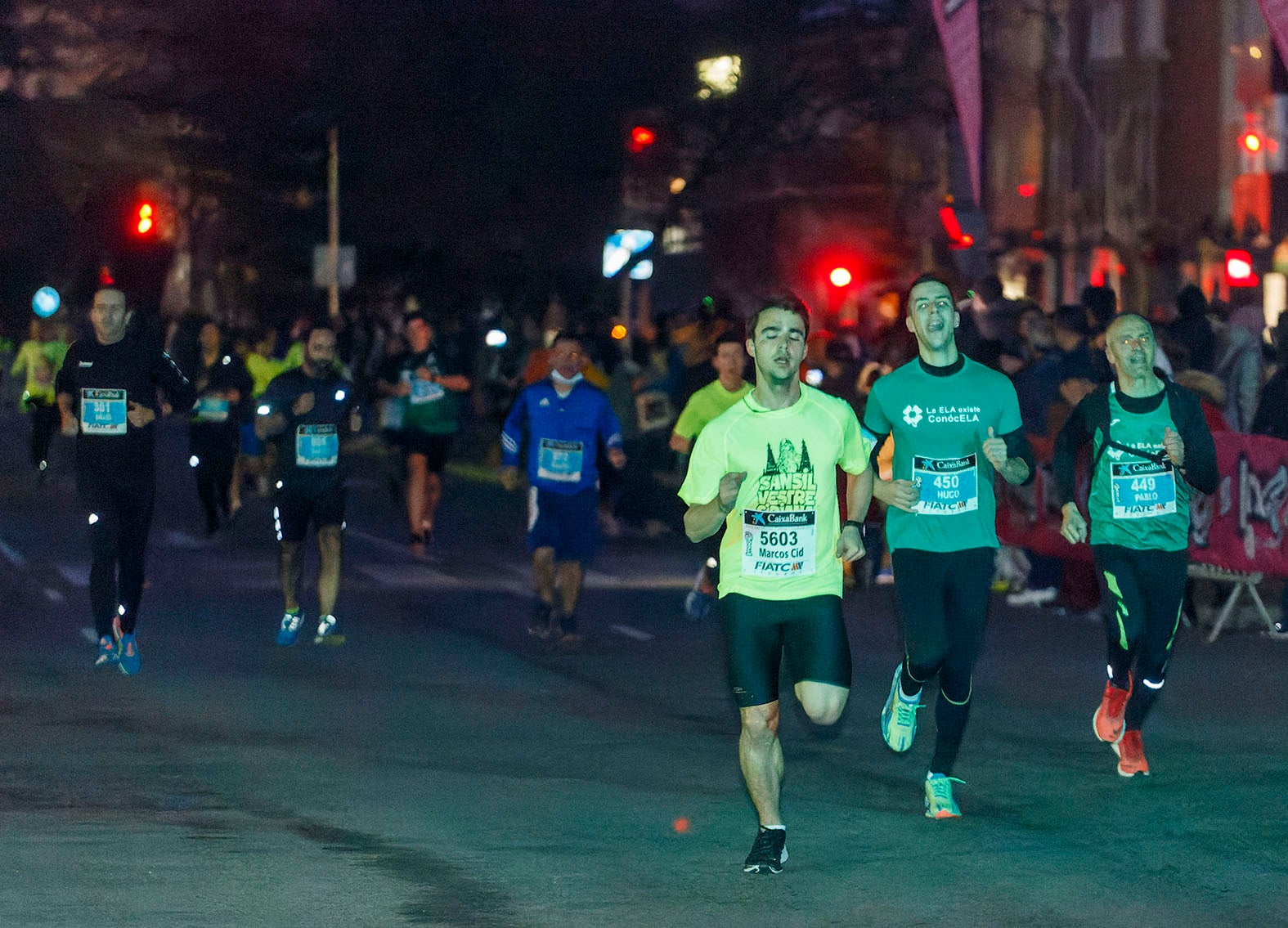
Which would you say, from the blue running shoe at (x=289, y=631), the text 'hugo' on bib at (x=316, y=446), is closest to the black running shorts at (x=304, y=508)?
the text 'hugo' on bib at (x=316, y=446)

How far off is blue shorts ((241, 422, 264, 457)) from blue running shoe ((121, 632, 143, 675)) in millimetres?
10987

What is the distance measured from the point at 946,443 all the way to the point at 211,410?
533 inches

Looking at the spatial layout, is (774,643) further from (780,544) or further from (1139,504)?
(1139,504)

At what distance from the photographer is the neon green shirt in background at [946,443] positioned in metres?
8.88

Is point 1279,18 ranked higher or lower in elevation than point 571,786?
higher

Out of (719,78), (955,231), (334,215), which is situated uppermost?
(719,78)

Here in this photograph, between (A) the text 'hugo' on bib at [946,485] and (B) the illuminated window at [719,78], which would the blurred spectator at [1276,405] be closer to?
(A) the text 'hugo' on bib at [946,485]

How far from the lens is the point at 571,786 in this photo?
9344 mm

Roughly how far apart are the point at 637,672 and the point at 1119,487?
3736 mm

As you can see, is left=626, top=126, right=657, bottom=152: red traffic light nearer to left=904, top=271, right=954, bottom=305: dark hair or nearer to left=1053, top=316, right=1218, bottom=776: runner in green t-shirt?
left=1053, top=316, right=1218, bottom=776: runner in green t-shirt

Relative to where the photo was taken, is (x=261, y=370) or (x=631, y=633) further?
(x=261, y=370)

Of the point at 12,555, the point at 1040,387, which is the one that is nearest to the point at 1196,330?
the point at 1040,387

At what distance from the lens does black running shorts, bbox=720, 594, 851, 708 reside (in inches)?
307

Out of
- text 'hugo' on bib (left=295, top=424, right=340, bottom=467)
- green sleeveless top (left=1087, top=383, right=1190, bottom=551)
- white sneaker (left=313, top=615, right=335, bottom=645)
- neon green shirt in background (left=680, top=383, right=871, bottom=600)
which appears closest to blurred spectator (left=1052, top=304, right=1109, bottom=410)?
text 'hugo' on bib (left=295, top=424, right=340, bottom=467)
